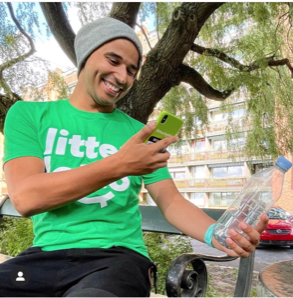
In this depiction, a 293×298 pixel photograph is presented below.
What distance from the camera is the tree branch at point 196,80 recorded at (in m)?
3.61

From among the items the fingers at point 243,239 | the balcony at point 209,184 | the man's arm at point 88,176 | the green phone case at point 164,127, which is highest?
the green phone case at point 164,127

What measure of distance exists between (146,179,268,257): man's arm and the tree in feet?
7.08

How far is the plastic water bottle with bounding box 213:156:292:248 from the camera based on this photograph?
3.20ft

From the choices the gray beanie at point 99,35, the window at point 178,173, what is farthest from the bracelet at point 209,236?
the window at point 178,173

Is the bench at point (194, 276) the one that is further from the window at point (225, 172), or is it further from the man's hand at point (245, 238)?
the window at point (225, 172)

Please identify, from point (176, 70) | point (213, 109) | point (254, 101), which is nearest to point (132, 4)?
point (176, 70)

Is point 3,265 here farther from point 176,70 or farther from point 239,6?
point 239,6

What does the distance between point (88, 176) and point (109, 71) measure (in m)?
0.41

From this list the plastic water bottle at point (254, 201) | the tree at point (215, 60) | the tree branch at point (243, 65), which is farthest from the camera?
the tree branch at point (243, 65)

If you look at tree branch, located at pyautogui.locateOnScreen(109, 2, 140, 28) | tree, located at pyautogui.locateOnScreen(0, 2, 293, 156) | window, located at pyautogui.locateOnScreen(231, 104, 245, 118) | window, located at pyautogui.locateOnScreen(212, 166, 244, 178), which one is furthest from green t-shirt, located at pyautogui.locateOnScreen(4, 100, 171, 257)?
window, located at pyautogui.locateOnScreen(212, 166, 244, 178)

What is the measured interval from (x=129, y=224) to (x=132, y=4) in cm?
288

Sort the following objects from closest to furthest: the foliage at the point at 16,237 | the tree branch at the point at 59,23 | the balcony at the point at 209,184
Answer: the tree branch at the point at 59,23, the foliage at the point at 16,237, the balcony at the point at 209,184

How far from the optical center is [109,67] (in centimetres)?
104

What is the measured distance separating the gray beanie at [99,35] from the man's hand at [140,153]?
44cm
